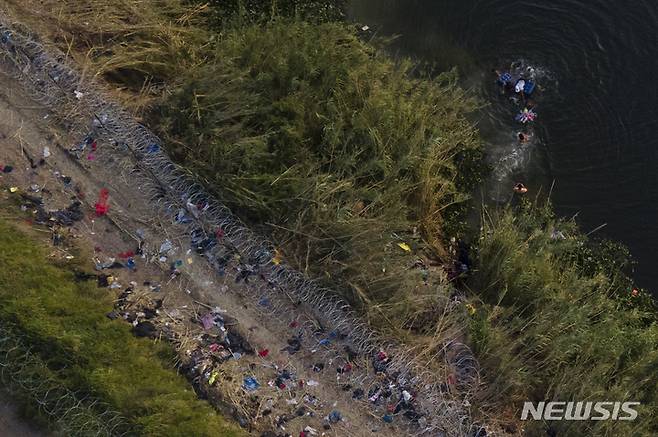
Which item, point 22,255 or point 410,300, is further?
point 410,300

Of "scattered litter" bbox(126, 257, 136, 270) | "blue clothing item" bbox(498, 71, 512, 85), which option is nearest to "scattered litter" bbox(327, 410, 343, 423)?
"scattered litter" bbox(126, 257, 136, 270)

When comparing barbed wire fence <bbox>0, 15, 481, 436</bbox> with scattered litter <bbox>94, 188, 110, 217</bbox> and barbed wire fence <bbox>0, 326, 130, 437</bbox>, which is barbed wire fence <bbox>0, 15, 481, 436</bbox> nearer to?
scattered litter <bbox>94, 188, 110, 217</bbox>

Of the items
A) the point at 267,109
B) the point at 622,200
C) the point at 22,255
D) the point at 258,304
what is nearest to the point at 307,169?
the point at 267,109

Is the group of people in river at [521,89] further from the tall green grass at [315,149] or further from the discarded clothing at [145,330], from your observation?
the discarded clothing at [145,330]

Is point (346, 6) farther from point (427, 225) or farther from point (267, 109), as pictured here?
point (427, 225)

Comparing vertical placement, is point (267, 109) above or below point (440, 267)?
above

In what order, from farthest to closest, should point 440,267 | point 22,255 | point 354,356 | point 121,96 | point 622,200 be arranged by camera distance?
point 622,200, point 440,267, point 121,96, point 354,356, point 22,255

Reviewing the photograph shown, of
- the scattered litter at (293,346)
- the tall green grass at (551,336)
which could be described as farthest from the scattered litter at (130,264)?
the tall green grass at (551,336)
